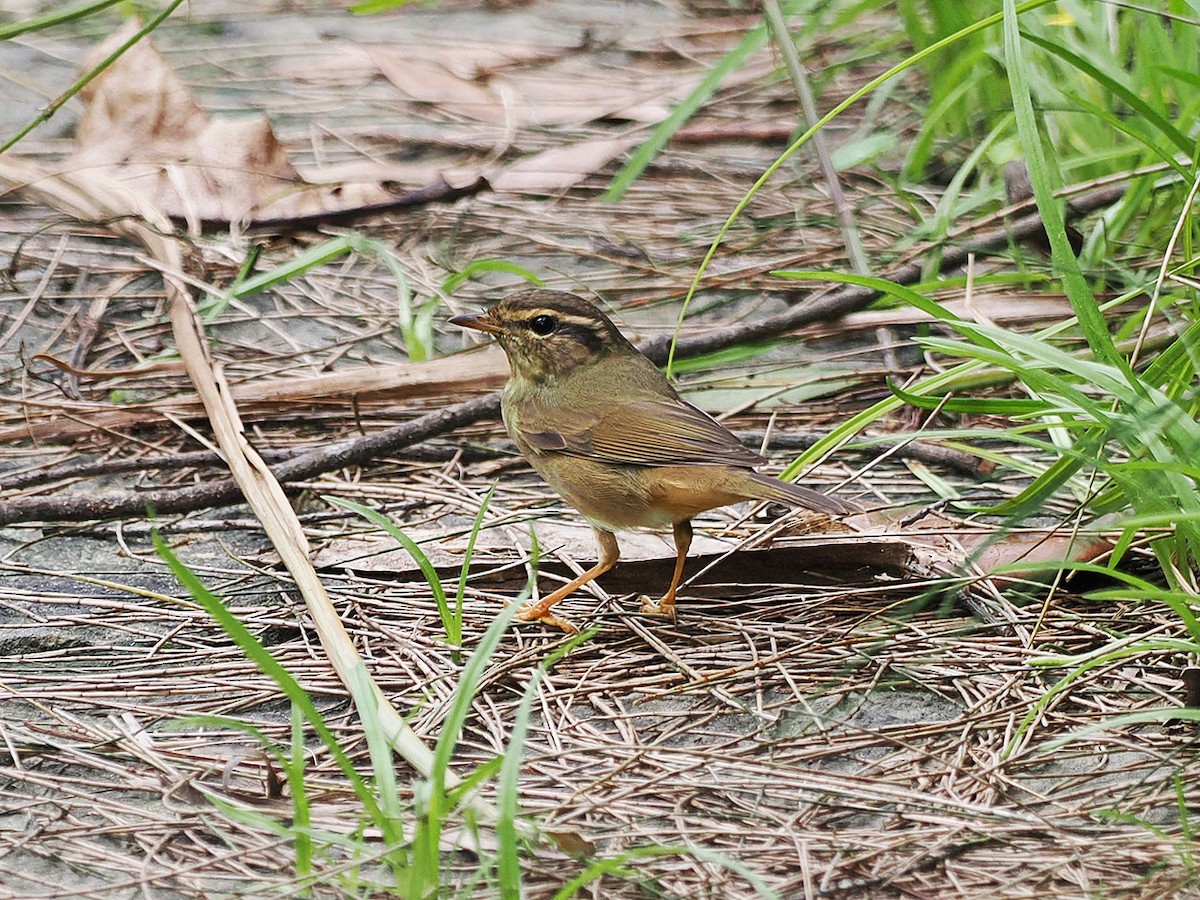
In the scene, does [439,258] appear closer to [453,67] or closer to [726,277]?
[726,277]

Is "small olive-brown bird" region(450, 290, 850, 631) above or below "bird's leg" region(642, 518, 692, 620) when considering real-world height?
above

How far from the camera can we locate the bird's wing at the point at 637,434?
12.4 feet

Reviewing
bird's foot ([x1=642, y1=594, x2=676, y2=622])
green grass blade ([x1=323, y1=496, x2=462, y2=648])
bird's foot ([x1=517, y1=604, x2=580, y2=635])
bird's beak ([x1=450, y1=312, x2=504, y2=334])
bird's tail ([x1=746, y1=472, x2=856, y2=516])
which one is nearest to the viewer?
green grass blade ([x1=323, y1=496, x2=462, y2=648])

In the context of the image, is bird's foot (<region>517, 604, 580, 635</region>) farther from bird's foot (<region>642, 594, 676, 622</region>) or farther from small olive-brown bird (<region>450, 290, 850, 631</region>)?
bird's foot (<region>642, 594, 676, 622</region>)

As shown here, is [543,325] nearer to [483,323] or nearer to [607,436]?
[483,323]

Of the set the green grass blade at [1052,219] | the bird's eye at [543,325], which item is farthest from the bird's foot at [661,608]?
the green grass blade at [1052,219]

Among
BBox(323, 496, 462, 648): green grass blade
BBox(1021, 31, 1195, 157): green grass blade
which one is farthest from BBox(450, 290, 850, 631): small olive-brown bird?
BBox(1021, 31, 1195, 157): green grass blade

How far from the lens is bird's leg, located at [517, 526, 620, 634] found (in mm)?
3641

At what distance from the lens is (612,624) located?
3.72 metres

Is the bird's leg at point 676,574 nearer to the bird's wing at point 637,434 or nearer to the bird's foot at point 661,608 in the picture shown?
the bird's foot at point 661,608

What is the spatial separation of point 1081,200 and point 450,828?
11.9 feet

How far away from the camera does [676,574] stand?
12.4ft

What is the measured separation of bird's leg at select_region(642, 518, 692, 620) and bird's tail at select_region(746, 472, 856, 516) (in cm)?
36

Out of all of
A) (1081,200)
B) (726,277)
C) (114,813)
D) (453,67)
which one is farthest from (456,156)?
(114,813)
